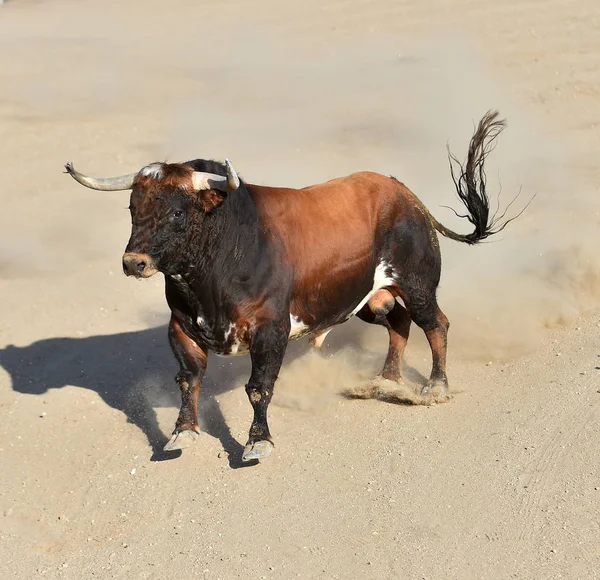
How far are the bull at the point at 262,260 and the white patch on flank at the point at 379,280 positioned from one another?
12 millimetres

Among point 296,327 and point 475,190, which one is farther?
point 475,190

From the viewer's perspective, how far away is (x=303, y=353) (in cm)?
1094

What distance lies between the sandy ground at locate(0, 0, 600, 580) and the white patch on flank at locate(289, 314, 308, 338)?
83cm

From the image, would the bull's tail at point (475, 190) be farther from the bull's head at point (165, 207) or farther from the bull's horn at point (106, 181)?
the bull's horn at point (106, 181)

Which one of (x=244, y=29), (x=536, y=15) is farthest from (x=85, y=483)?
(x=536, y=15)

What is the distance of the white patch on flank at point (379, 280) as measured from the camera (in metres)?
9.77

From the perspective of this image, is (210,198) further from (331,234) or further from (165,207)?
(331,234)

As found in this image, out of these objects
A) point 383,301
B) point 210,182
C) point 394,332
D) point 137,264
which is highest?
point 210,182

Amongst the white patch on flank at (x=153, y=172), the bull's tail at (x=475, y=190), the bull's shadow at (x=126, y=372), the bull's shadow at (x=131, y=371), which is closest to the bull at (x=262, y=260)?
the white patch on flank at (x=153, y=172)

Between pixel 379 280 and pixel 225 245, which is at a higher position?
pixel 225 245

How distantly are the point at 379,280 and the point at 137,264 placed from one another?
2.61 meters

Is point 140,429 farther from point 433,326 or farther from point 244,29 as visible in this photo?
point 244,29

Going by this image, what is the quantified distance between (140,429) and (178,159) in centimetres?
839

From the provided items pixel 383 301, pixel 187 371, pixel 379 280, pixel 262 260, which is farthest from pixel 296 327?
pixel 383 301
